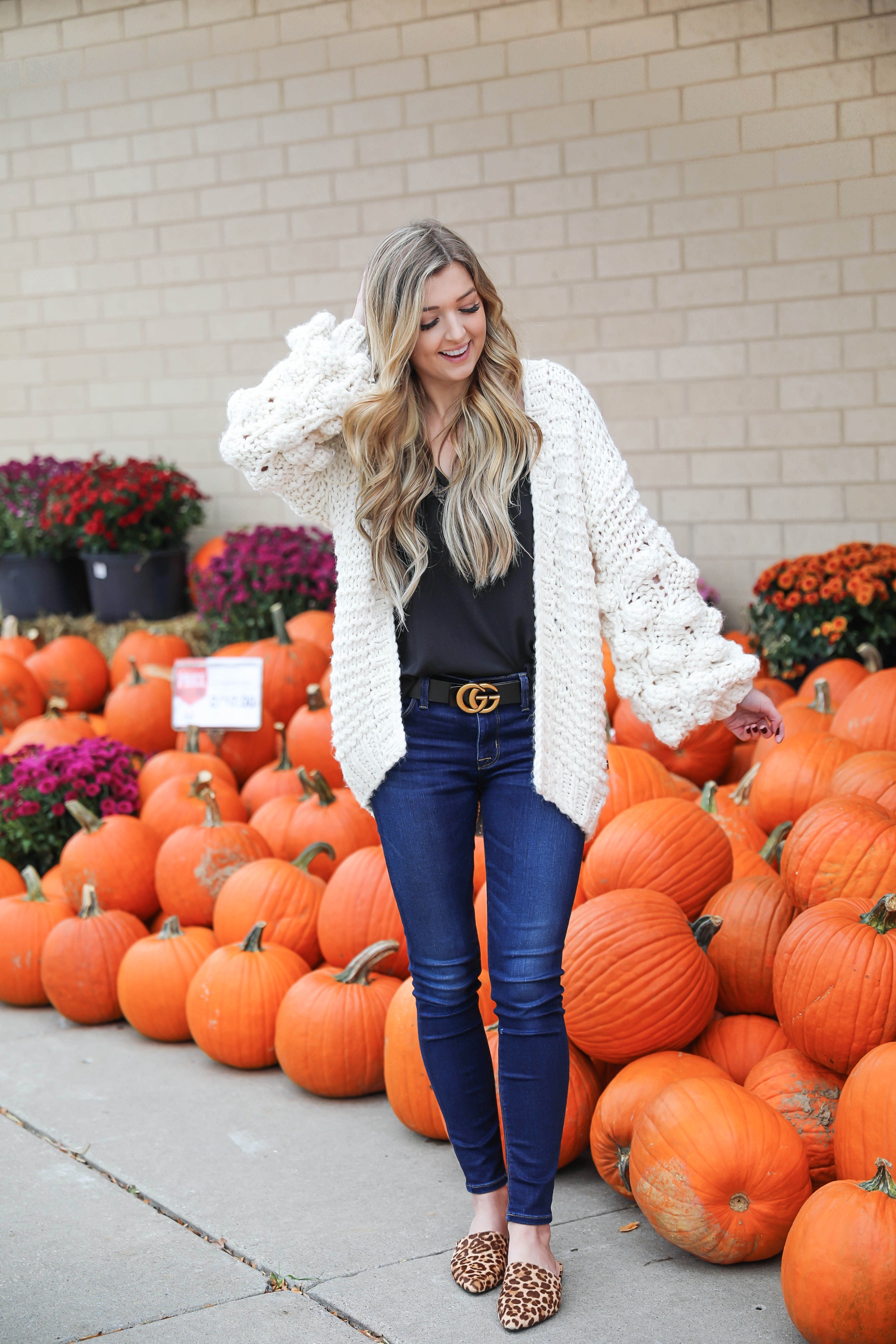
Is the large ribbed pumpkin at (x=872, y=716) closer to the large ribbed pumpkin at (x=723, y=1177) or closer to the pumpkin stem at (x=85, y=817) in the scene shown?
the large ribbed pumpkin at (x=723, y=1177)

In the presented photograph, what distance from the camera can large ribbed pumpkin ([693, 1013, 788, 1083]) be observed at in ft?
8.83

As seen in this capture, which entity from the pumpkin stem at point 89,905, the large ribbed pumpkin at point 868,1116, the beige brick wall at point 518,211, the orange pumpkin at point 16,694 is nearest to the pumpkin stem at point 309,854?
the pumpkin stem at point 89,905

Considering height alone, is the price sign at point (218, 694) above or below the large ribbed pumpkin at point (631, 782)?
above

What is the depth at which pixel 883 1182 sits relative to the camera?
2.00m

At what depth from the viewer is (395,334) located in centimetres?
213

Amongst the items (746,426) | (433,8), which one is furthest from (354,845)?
(433,8)

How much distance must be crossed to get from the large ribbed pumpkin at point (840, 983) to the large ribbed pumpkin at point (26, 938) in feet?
7.29

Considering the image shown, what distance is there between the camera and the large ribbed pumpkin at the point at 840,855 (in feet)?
8.75

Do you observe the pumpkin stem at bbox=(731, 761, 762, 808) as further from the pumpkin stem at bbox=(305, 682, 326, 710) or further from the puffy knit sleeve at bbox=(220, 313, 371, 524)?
the puffy knit sleeve at bbox=(220, 313, 371, 524)

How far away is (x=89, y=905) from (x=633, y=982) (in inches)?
70.5

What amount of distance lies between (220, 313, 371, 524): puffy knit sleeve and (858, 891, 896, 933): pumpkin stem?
4.28 feet

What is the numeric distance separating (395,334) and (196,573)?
171 inches

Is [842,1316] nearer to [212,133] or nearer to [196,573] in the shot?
[196,573]

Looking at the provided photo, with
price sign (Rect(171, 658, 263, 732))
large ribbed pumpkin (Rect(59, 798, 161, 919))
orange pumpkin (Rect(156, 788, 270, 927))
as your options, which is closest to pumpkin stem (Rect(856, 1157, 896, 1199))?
orange pumpkin (Rect(156, 788, 270, 927))
